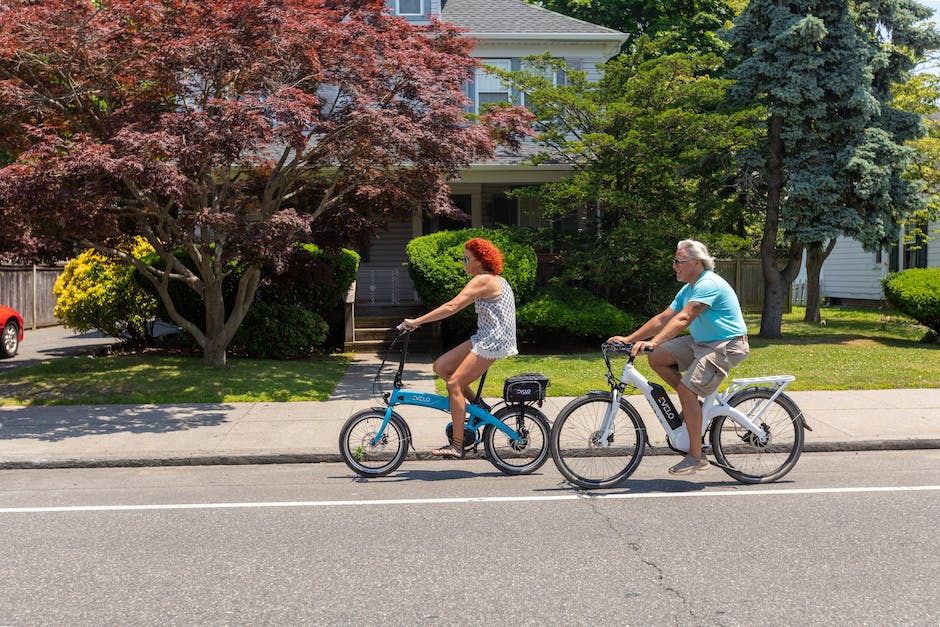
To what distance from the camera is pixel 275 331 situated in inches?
567

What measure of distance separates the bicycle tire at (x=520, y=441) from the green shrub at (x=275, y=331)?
8.32 meters

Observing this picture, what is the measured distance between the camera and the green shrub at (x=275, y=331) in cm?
1442

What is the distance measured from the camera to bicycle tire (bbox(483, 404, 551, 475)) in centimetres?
681

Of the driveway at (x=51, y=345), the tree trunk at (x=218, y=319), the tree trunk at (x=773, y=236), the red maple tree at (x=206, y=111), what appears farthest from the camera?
the tree trunk at (x=773, y=236)

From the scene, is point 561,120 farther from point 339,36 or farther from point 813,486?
point 813,486

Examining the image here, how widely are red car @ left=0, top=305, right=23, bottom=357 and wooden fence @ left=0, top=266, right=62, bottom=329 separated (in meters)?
5.56

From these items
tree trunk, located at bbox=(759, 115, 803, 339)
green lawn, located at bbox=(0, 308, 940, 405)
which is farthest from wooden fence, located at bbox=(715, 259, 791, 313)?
green lawn, located at bbox=(0, 308, 940, 405)

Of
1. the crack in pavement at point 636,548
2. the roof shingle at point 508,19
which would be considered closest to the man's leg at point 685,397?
the crack in pavement at point 636,548

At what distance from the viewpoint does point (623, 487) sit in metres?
6.55

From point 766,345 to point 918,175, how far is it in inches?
328

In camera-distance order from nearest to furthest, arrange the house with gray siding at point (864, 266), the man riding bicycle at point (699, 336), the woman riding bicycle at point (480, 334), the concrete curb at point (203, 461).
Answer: the man riding bicycle at point (699, 336)
the woman riding bicycle at point (480, 334)
the concrete curb at point (203, 461)
the house with gray siding at point (864, 266)

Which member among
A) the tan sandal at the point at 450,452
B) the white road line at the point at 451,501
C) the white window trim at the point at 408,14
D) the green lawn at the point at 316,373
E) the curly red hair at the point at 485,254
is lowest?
the white road line at the point at 451,501

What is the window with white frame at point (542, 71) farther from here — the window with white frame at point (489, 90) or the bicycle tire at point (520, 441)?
the bicycle tire at point (520, 441)

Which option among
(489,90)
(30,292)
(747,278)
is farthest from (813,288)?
(30,292)
